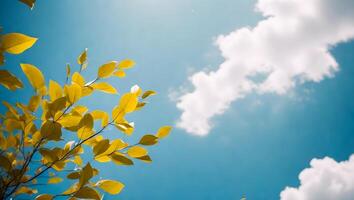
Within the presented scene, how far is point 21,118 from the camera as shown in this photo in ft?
3.56

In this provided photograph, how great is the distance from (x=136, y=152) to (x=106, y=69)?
38cm

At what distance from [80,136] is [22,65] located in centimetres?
33

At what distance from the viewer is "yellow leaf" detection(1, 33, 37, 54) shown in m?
Result: 0.75

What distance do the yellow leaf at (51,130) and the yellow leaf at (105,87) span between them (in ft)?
0.89

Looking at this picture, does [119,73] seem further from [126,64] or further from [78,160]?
[78,160]

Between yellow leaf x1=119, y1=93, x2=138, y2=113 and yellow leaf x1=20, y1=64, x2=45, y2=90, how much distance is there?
31cm

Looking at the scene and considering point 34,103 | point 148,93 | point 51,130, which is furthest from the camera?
point 148,93

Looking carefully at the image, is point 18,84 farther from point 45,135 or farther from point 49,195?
point 49,195

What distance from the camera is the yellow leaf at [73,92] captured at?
0.97 m

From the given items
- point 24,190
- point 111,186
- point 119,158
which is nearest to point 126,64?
point 119,158

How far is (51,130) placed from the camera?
2.94 ft

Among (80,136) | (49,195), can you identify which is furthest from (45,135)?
(49,195)

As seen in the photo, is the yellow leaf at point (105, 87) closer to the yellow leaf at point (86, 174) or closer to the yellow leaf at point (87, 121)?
the yellow leaf at point (87, 121)

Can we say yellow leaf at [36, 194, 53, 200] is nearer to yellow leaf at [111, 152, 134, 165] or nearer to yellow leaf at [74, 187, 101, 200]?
yellow leaf at [74, 187, 101, 200]
